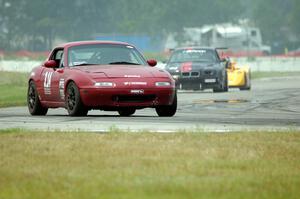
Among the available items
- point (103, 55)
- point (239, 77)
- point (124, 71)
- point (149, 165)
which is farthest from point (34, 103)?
point (239, 77)

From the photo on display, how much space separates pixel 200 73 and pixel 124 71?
16027 mm

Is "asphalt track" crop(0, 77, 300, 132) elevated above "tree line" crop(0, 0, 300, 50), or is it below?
below

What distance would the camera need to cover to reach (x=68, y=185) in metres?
8.30

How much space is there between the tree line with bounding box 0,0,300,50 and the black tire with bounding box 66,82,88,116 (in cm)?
8915

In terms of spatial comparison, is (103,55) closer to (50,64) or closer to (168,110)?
(50,64)

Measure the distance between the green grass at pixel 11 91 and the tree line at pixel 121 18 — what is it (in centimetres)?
Answer: 6589

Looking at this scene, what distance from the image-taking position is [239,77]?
35.5 meters

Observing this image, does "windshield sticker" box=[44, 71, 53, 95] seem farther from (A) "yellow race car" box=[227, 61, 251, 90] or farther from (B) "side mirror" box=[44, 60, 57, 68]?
(A) "yellow race car" box=[227, 61, 251, 90]

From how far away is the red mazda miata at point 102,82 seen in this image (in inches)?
667

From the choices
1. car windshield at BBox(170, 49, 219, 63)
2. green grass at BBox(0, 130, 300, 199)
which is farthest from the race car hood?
car windshield at BBox(170, 49, 219, 63)

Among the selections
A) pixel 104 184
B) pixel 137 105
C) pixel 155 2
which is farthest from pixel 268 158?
pixel 155 2


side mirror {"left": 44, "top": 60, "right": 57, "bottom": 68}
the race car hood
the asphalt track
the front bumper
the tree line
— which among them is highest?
the tree line

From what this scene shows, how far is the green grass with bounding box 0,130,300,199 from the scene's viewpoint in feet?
26.5

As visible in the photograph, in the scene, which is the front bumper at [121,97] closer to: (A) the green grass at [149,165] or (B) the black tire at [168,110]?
(B) the black tire at [168,110]
